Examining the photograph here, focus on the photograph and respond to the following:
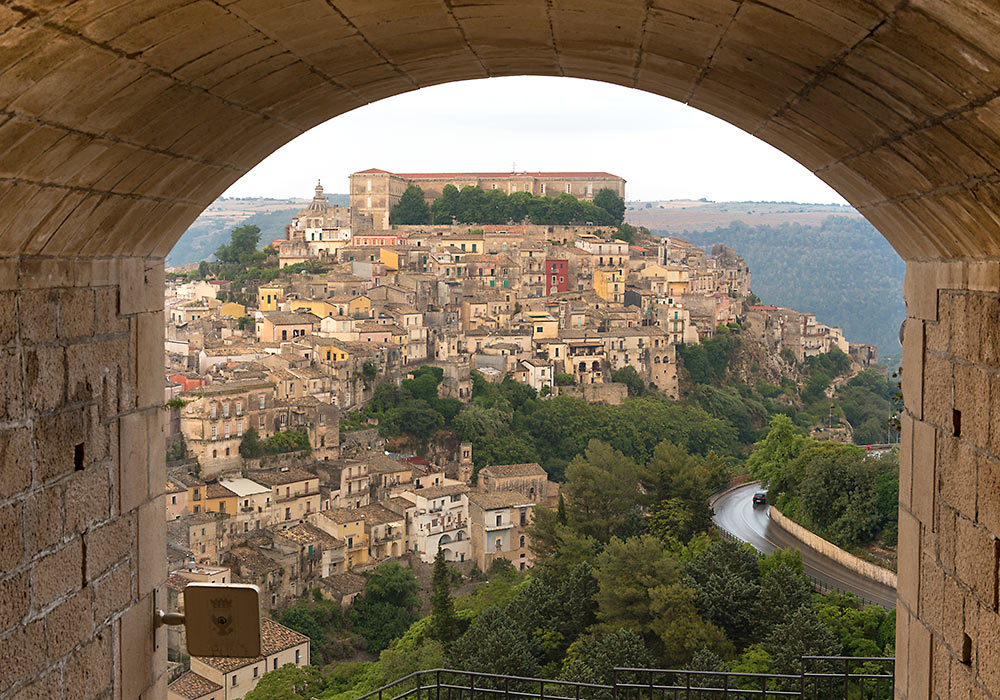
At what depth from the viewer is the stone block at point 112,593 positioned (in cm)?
330

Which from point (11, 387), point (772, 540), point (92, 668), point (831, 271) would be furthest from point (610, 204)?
point (11, 387)

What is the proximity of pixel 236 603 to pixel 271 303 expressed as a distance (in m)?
57.8

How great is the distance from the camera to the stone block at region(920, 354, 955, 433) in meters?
3.09

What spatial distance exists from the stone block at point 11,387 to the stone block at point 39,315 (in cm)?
8

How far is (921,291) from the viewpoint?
3.46 m

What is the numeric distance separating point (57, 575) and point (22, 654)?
0.28m

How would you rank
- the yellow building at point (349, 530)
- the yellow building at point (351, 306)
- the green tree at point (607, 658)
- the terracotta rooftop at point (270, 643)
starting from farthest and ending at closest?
the yellow building at point (351, 306) < the yellow building at point (349, 530) < the terracotta rooftop at point (270, 643) < the green tree at point (607, 658)

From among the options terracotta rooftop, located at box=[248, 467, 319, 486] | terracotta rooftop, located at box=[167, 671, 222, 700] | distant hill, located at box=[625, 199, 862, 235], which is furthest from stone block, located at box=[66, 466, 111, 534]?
distant hill, located at box=[625, 199, 862, 235]

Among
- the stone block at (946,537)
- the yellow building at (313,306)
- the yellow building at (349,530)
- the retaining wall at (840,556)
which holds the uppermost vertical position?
the stone block at (946,537)

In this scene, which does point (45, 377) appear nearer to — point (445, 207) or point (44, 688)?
point (44, 688)

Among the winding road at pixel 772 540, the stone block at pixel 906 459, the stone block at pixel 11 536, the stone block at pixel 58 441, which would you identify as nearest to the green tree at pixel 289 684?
the winding road at pixel 772 540

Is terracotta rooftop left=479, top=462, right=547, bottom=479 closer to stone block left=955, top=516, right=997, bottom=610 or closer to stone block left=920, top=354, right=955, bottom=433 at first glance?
stone block left=920, top=354, right=955, bottom=433

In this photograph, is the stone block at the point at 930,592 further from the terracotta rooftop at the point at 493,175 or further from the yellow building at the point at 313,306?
the terracotta rooftop at the point at 493,175

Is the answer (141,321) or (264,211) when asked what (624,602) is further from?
(264,211)
